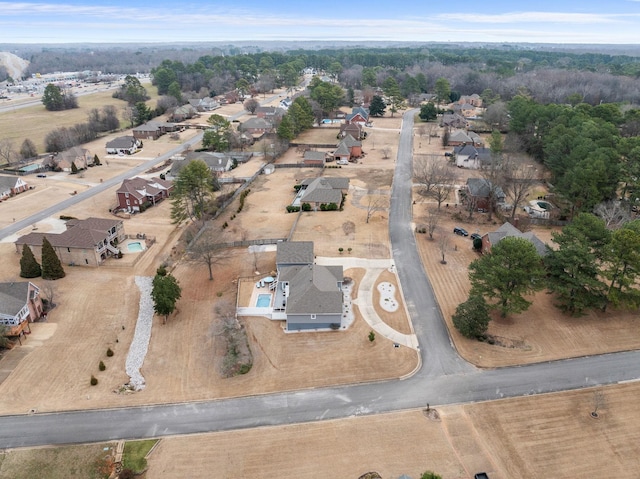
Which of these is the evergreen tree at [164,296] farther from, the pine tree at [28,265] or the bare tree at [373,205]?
the bare tree at [373,205]

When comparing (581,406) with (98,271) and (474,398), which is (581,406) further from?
(98,271)

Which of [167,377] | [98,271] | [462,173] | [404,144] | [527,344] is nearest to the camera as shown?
[167,377]

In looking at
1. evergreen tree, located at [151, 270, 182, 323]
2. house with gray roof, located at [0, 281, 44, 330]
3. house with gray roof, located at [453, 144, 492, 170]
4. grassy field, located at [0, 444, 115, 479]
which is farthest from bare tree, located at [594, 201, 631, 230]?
house with gray roof, located at [0, 281, 44, 330]

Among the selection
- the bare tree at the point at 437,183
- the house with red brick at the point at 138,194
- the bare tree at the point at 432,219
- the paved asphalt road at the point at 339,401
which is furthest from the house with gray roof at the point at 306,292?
the house with red brick at the point at 138,194

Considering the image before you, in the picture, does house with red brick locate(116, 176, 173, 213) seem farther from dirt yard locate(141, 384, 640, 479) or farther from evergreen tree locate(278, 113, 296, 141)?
dirt yard locate(141, 384, 640, 479)

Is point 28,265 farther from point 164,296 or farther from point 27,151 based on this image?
point 27,151

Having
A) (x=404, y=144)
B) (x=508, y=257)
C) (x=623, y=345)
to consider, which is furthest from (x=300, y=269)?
(x=404, y=144)
